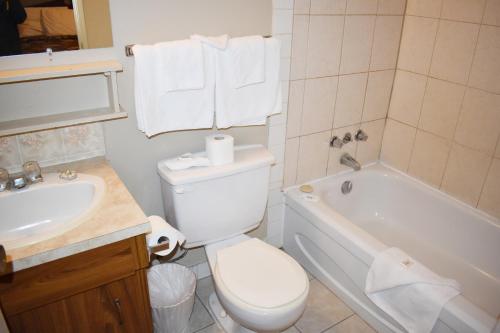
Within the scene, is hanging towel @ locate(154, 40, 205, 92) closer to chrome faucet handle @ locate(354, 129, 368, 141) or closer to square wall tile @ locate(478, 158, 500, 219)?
chrome faucet handle @ locate(354, 129, 368, 141)

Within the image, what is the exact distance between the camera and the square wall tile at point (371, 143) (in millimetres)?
2449

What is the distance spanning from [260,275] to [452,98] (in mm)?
1364

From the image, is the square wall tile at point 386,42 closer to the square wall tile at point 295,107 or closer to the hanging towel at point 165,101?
the square wall tile at point 295,107

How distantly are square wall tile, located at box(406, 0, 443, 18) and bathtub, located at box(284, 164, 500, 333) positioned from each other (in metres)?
0.91

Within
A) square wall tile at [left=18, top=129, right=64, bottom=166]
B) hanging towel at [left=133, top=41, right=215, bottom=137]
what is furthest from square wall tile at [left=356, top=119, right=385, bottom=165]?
square wall tile at [left=18, top=129, right=64, bottom=166]

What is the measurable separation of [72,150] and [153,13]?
2.05ft

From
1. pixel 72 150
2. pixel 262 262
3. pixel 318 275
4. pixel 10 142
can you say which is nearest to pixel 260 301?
pixel 262 262

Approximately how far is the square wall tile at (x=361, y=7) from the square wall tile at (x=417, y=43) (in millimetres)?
263

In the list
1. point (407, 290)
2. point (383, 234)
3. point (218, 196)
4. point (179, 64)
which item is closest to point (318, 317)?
point (407, 290)

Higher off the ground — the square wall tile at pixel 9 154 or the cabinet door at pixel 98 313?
the square wall tile at pixel 9 154

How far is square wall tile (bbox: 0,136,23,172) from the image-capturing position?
148 centimetres

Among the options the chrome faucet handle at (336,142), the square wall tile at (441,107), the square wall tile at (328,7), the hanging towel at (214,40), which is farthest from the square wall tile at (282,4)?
the square wall tile at (441,107)

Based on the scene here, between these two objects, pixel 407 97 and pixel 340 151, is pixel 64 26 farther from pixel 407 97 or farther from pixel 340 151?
pixel 407 97

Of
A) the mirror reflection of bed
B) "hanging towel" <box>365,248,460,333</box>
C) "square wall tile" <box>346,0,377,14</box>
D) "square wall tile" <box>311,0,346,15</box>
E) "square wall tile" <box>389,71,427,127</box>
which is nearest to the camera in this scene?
the mirror reflection of bed
